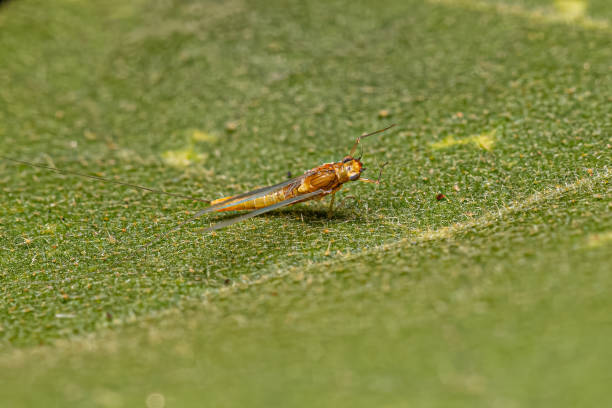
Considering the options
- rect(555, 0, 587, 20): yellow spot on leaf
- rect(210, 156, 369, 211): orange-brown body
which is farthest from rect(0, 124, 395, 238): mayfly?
rect(555, 0, 587, 20): yellow spot on leaf

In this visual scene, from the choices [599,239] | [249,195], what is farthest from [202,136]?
[599,239]

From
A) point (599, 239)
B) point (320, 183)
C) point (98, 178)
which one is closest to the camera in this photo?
point (599, 239)

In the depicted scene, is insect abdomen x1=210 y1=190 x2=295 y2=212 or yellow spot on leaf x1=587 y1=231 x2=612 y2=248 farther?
insect abdomen x1=210 y1=190 x2=295 y2=212

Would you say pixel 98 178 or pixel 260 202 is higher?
pixel 98 178

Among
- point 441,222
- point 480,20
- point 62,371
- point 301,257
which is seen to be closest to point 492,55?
point 480,20

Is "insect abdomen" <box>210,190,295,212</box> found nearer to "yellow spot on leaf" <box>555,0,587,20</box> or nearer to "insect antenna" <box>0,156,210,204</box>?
"insect antenna" <box>0,156,210,204</box>

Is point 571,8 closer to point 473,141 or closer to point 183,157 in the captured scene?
point 473,141
